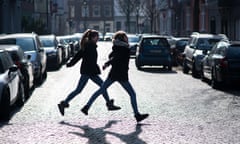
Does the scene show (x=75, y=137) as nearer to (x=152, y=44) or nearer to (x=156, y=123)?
(x=156, y=123)

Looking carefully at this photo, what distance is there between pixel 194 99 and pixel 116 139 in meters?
6.44

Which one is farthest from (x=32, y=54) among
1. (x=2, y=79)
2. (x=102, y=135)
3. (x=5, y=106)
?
(x=102, y=135)

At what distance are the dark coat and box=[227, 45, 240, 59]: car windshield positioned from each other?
6810 mm

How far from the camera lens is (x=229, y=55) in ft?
60.8

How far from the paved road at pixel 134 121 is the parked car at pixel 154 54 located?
9.74m

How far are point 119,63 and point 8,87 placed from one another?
2371 millimetres

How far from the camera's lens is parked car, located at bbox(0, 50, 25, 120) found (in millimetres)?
12498

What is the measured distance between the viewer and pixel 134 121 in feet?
40.5

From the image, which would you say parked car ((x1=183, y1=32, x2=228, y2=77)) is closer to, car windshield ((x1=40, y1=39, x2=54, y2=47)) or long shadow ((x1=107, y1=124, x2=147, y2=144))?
car windshield ((x1=40, y1=39, x2=54, y2=47))

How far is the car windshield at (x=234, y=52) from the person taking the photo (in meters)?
18.5

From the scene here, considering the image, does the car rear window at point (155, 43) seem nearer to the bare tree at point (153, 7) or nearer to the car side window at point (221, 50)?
the car side window at point (221, 50)

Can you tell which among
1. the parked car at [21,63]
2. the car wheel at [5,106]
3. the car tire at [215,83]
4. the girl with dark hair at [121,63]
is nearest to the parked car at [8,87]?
the car wheel at [5,106]

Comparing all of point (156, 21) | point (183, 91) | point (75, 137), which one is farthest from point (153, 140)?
point (156, 21)

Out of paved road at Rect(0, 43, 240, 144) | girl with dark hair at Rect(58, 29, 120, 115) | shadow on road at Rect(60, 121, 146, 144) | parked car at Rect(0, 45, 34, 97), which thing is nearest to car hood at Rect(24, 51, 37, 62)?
paved road at Rect(0, 43, 240, 144)
